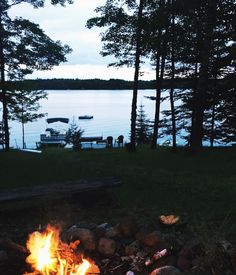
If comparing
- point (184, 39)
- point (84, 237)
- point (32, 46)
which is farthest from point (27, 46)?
point (84, 237)

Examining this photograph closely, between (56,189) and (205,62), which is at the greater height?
(205,62)

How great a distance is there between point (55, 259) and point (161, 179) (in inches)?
301

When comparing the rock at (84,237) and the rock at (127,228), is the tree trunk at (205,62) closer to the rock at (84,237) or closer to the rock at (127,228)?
the rock at (127,228)

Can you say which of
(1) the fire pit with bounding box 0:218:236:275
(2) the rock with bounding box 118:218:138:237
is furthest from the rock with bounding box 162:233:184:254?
(2) the rock with bounding box 118:218:138:237

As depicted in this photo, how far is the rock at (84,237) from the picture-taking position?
585 cm

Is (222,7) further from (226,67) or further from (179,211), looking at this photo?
Answer: (179,211)

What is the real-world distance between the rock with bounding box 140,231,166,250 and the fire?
894mm

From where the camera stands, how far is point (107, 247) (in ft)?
19.0

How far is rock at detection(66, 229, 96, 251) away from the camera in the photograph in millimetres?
5852

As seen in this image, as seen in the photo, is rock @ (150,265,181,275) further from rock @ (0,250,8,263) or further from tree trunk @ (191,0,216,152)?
tree trunk @ (191,0,216,152)

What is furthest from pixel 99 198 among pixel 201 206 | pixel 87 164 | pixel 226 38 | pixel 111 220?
pixel 226 38

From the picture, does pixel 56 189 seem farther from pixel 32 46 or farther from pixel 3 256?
pixel 32 46

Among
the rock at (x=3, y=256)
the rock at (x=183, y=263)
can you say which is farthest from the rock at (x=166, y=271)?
the rock at (x=3, y=256)

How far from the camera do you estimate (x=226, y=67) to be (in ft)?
77.3
